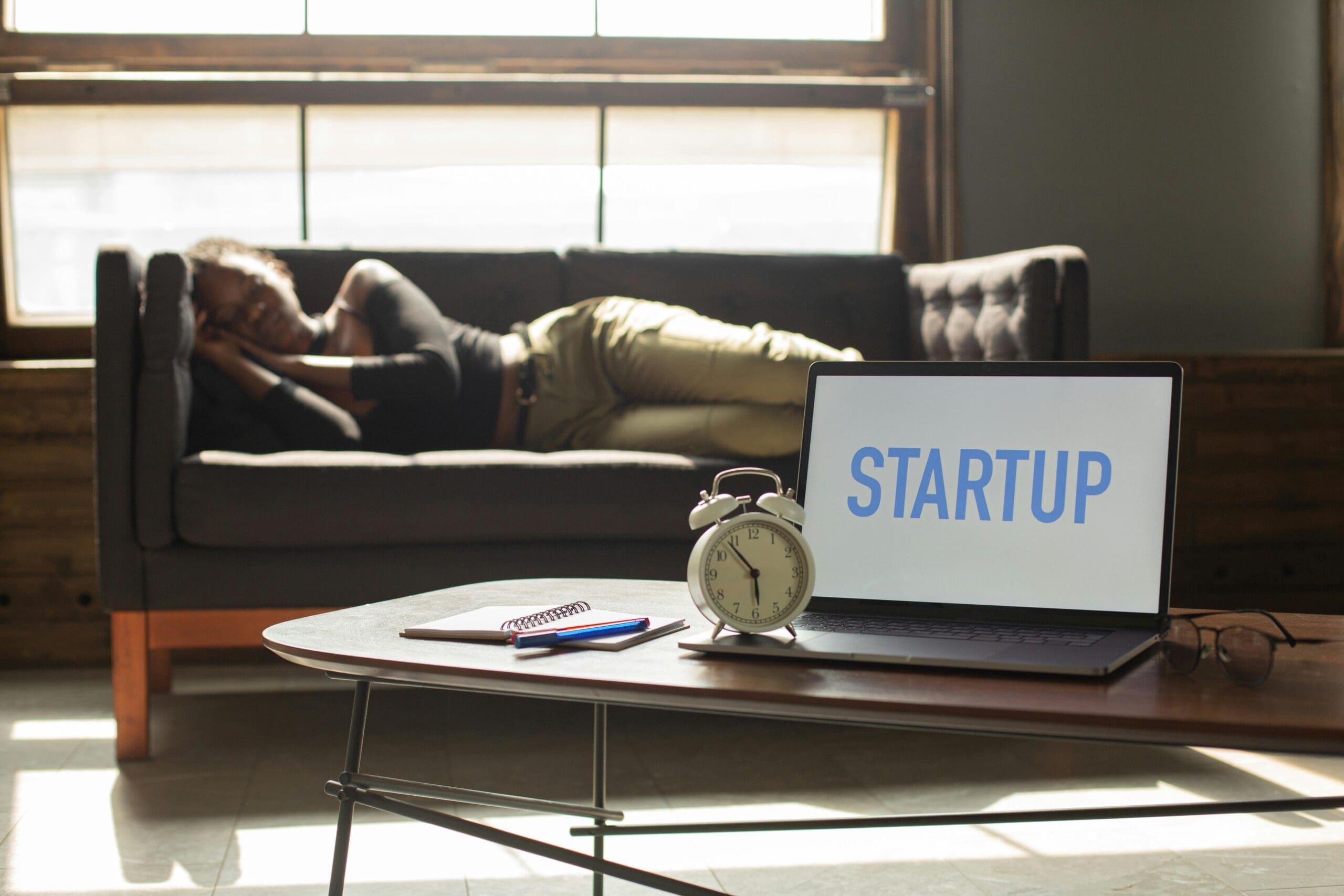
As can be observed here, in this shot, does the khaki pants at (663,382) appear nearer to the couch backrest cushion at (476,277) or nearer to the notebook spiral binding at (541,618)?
the couch backrest cushion at (476,277)

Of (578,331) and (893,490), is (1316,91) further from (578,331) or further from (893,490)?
(893,490)

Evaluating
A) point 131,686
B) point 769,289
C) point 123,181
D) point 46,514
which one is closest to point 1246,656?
point 131,686

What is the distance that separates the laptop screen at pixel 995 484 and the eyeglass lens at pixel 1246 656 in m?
0.18

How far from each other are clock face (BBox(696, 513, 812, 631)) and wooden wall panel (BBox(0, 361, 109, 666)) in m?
2.41

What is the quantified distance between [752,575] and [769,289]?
2.01 meters

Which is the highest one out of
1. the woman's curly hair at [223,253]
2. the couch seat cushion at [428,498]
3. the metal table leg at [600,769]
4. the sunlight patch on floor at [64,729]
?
the woman's curly hair at [223,253]

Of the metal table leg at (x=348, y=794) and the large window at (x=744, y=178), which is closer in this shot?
the metal table leg at (x=348, y=794)

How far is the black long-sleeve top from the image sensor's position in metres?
2.40

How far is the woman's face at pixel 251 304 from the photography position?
2443 millimetres

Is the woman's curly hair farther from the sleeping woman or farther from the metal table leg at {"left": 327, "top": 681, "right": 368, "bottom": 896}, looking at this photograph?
the metal table leg at {"left": 327, "top": 681, "right": 368, "bottom": 896}

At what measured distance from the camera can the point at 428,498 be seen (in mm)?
2109

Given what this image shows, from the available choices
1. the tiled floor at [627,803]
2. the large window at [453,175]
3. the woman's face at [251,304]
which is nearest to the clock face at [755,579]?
the tiled floor at [627,803]

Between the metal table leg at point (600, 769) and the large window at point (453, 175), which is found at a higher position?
the large window at point (453, 175)

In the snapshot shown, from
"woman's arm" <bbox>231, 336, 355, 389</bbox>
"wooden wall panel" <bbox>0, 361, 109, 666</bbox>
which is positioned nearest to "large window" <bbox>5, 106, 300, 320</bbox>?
"wooden wall panel" <bbox>0, 361, 109, 666</bbox>
